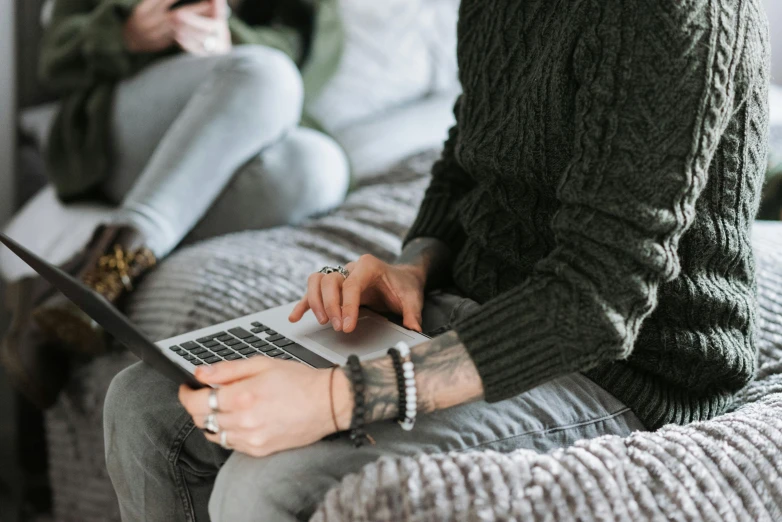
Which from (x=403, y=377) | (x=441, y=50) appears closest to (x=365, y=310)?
(x=403, y=377)

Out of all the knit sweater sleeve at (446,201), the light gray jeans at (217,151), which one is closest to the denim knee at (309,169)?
the light gray jeans at (217,151)

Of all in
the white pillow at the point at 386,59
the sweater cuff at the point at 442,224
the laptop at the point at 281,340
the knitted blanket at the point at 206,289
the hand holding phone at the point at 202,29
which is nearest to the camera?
the laptop at the point at 281,340

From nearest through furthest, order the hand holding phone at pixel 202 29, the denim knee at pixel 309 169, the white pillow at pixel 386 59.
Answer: the denim knee at pixel 309 169 < the hand holding phone at pixel 202 29 < the white pillow at pixel 386 59

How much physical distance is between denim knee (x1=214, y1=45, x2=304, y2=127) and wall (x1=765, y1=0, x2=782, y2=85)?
112cm

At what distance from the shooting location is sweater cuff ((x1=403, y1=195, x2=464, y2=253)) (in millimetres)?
966

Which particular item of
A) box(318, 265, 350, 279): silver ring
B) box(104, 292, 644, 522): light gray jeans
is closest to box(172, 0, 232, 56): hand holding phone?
box(318, 265, 350, 279): silver ring

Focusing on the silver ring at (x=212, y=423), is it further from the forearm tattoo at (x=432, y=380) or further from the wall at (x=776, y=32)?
the wall at (x=776, y=32)

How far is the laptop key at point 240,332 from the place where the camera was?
2.55 ft

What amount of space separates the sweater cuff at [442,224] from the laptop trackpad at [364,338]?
0.21 meters

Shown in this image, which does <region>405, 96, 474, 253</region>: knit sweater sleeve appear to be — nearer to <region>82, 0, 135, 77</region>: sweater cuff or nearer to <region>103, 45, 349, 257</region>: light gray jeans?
<region>103, 45, 349, 257</region>: light gray jeans

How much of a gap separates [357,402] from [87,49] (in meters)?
1.07

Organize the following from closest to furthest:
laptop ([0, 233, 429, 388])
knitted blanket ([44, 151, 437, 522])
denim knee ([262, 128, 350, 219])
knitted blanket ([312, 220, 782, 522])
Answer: knitted blanket ([312, 220, 782, 522]) → laptop ([0, 233, 429, 388]) → knitted blanket ([44, 151, 437, 522]) → denim knee ([262, 128, 350, 219])

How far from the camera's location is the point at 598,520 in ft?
1.95

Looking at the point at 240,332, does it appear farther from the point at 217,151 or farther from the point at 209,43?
the point at 209,43
